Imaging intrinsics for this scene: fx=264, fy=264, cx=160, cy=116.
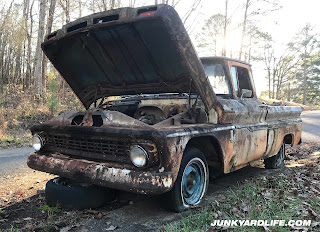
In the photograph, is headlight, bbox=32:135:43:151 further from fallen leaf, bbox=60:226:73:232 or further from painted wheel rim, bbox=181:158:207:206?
painted wheel rim, bbox=181:158:207:206

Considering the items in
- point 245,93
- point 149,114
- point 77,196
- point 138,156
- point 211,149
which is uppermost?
point 245,93

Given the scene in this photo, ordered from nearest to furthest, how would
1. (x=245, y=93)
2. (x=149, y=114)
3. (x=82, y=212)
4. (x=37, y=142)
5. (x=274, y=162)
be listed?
(x=82, y=212)
(x=37, y=142)
(x=149, y=114)
(x=245, y=93)
(x=274, y=162)

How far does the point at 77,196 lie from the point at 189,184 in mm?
1311

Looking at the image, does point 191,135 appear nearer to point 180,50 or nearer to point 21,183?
point 180,50

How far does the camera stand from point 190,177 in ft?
10.5

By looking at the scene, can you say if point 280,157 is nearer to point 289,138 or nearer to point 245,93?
point 289,138

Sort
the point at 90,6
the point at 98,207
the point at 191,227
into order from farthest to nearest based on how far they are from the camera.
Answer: the point at 90,6 → the point at 98,207 → the point at 191,227

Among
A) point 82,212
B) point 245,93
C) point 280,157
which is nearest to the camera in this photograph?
point 82,212

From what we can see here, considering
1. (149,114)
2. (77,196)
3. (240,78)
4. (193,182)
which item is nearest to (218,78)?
(240,78)

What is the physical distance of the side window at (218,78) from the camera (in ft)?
13.6

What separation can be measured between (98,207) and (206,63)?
8.96 ft

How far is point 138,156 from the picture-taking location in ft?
8.48

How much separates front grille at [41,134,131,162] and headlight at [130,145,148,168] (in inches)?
5.3

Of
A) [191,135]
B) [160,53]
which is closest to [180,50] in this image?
[160,53]
